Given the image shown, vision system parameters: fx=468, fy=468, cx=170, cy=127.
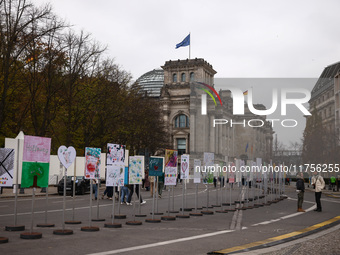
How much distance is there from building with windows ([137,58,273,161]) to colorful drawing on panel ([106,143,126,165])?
3234 inches

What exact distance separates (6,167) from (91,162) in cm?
283

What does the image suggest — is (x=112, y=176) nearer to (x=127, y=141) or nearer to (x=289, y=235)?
(x=289, y=235)

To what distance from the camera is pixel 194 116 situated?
102 meters

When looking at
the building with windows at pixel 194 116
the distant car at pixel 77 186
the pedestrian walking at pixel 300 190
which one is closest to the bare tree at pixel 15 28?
the distant car at pixel 77 186

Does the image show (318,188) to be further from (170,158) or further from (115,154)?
(115,154)

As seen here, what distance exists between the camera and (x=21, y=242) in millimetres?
10773

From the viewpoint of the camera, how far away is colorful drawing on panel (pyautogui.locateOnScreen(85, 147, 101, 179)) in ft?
46.6

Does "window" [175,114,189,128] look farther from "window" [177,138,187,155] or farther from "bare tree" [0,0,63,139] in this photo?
"bare tree" [0,0,63,139]

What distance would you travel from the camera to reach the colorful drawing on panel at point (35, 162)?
481 inches

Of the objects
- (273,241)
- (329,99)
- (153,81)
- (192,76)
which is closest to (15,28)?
(273,241)

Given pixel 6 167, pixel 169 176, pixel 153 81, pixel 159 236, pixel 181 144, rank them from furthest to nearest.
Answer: pixel 153 81
pixel 181 144
pixel 169 176
pixel 159 236
pixel 6 167

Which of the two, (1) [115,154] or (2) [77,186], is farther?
(2) [77,186]

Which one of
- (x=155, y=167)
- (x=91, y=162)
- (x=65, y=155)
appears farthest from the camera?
(x=155, y=167)

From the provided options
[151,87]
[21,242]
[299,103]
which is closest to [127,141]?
[299,103]
